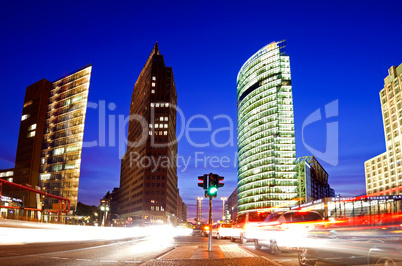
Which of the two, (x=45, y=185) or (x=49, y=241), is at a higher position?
(x=45, y=185)

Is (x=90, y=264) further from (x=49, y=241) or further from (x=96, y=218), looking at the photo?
(x=96, y=218)

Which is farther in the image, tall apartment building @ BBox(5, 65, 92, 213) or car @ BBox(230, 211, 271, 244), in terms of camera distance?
tall apartment building @ BBox(5, 65, 92, 213)

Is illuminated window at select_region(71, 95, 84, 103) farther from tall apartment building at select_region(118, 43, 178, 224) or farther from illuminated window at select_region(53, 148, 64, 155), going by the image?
tall apartment building at select_region(118, 43, 178, 224)

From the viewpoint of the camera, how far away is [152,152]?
13088 centimetres

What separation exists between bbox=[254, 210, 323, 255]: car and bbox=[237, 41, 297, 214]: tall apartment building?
117403mm

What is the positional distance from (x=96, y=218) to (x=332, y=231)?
169263 mm

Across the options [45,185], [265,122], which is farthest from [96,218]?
[265,122]

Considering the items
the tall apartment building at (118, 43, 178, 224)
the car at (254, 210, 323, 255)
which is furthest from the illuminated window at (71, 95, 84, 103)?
the car at (254, 210, 323, 255)

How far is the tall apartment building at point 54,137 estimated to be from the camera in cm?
9812

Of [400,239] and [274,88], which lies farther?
[274,88]

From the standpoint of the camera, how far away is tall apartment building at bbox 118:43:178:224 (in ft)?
409

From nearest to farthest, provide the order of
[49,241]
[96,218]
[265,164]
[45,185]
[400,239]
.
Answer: [400,239], [49,241], [45,185], [265,164], [96,218]

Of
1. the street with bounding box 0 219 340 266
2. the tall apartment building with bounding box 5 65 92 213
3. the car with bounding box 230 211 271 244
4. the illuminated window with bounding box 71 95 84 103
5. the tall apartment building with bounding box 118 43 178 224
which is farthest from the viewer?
the tall apartment building with bounding box 118 43 178 224

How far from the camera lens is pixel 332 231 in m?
8.33
